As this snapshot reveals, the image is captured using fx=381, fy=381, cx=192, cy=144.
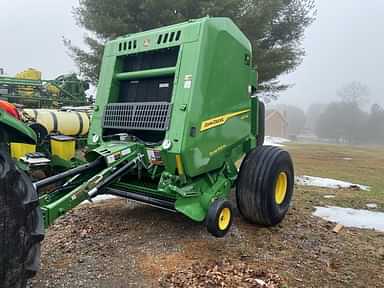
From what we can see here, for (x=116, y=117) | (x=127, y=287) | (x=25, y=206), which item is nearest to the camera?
(x=25, y=206)

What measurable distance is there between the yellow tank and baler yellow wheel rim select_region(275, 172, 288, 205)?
467cm

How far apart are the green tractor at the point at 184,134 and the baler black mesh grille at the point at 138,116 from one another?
0.01 meters

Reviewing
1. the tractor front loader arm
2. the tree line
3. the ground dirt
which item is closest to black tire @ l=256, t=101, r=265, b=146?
the ground dirt

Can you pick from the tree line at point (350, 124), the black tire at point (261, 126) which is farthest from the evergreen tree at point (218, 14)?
the tree line at point (350, 124)

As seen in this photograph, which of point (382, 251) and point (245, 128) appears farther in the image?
point (245, 128)

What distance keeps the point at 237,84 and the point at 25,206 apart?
2832mm

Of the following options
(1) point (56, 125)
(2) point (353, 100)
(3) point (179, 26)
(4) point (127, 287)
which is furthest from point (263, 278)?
(2) point (353, 100)

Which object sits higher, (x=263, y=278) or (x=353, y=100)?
(x=353, y=100)

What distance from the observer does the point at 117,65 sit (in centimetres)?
450

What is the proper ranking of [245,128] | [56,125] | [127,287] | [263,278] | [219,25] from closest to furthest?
[127,287], [263,278], [219,25], [245,128], [56,125]

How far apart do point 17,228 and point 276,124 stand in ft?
215

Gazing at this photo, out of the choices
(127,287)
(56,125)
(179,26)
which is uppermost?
(179,26)

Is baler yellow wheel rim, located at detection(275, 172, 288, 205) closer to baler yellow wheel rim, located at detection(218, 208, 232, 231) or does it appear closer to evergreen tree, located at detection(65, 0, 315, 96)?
baler yellow wheel rim, located at detection(218, 208, 232, 231)

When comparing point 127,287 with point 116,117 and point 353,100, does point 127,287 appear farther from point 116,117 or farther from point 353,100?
point 353,100
